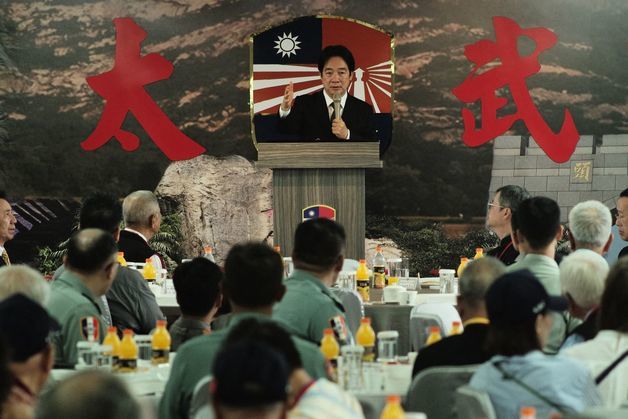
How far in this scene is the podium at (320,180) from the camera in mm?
7598

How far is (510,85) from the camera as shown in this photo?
1095 centimetres

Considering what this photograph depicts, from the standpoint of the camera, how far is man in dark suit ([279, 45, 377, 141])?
8.10 m

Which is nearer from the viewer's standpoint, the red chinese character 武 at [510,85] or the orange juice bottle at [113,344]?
the orange juice bottle at [113,344]

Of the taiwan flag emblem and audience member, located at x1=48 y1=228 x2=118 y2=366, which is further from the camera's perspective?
the taiwan flag emblem

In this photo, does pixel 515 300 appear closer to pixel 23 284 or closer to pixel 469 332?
pixel 469 332

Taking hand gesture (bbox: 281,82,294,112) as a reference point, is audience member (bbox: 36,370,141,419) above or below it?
below

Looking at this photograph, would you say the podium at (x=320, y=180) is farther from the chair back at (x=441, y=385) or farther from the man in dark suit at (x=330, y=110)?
the chair back at (x=441, y=385)

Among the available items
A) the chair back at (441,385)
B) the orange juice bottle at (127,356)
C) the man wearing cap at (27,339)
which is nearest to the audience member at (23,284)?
the orange juice bottle at (127,356)

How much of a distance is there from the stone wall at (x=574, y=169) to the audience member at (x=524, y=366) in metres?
7.76

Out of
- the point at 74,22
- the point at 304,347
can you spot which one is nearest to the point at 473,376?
the point at 304,347

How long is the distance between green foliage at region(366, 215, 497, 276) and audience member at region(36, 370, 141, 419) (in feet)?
30.4

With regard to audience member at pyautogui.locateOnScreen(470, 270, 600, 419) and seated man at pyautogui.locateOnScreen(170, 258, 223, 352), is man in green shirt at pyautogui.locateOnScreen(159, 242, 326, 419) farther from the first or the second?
seated man at pyautogui.locateOnScreen(170, 258, 223, 352)

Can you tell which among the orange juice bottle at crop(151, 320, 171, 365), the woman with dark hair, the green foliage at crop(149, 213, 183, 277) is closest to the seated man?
the orange juice bottle at crop(151, 320, 171, 365)

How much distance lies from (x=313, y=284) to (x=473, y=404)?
1.42 meters
